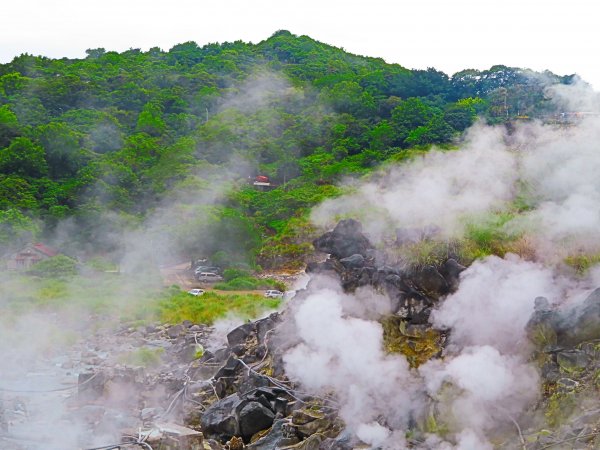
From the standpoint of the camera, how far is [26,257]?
29.1 meters

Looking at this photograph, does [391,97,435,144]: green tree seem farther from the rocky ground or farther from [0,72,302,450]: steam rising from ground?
the rocky ground

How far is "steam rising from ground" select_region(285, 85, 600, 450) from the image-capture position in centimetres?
734

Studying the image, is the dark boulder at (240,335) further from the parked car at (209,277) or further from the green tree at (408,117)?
the green tree at (408,117)

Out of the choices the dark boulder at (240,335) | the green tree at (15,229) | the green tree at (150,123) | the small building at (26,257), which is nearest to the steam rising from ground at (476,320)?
the dark boulder at (240,335)

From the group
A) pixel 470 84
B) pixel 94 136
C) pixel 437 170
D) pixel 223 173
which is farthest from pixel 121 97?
pixel 437 170

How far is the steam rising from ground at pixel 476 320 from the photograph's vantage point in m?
7.34

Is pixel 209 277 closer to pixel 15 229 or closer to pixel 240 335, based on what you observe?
pixel 15 229

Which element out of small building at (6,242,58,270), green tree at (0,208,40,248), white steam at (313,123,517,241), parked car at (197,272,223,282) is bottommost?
parked car at (197,272,223,282)

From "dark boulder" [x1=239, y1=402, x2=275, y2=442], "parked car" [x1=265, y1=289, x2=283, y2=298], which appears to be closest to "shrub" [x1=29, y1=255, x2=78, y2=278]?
"parked car" [x1=265, y1=289, x2=283, y2=298]

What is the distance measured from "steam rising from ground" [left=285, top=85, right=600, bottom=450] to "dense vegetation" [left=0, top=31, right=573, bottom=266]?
16.7 metres

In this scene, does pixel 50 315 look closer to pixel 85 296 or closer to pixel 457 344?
pixel 85 296

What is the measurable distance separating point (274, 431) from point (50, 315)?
14.0m

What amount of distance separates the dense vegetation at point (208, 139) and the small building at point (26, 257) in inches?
49.3

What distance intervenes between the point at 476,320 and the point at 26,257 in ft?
79.5
